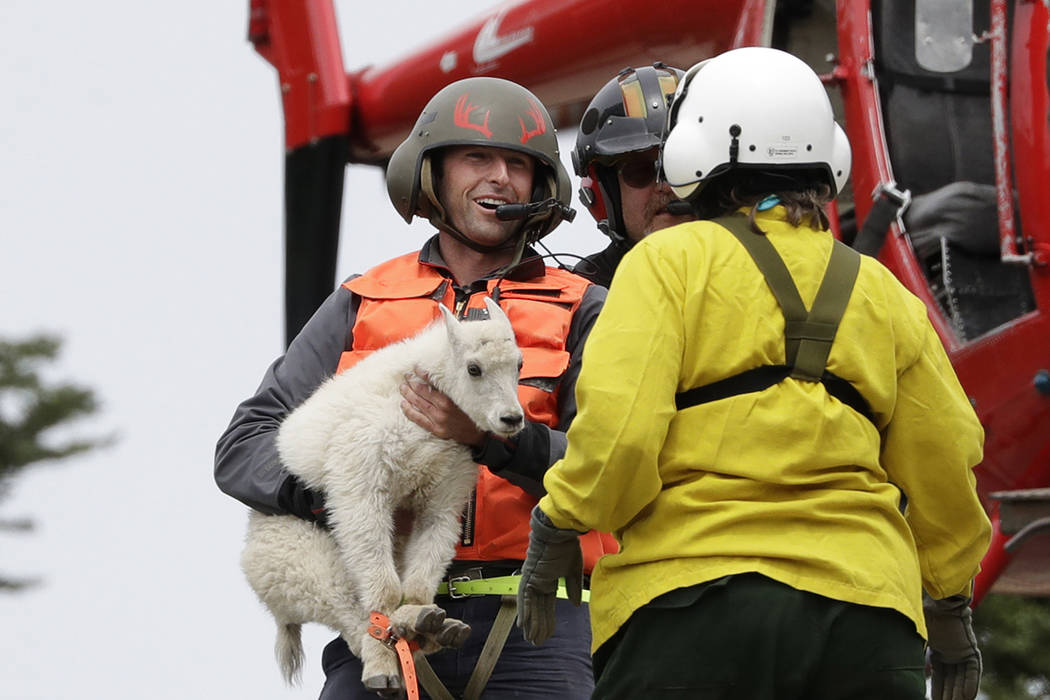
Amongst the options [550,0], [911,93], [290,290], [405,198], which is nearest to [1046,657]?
[911,93]

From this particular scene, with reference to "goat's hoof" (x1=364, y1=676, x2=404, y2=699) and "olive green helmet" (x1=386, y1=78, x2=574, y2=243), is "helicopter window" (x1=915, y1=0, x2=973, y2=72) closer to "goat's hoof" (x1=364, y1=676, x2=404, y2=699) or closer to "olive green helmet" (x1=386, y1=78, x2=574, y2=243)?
"olive green helmet" (x1=386, y1=78, x2=574, y2=243)

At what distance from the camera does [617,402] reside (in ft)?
9.18

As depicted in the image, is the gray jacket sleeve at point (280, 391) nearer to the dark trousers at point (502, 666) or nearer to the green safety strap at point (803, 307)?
the dark trousers at point (502, 666)

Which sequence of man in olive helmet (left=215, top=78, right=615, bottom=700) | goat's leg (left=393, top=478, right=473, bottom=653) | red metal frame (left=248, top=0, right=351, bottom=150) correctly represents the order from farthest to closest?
red metal frame (left=248, top=0, right=351, bottom=150)
man in olive helmet (left=215, top=78, right=615, bottom=700)
goat's leg (left=393, top=478, right=473, bottom=653)

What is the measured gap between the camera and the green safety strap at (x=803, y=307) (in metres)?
2.87

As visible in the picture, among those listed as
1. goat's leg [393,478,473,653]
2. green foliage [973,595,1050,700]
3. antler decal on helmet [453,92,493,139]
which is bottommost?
green foliage [973,595,1050,700]

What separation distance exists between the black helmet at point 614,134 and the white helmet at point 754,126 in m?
1.54

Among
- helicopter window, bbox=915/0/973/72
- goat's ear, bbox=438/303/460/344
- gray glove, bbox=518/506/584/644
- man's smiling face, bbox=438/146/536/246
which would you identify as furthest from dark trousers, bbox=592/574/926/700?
helicopter window, bbox=915/0/973/72

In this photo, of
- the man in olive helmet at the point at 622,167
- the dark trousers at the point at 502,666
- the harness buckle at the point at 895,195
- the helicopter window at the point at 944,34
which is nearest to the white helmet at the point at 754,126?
the dark trousers at the point at 502,666

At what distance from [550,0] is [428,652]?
28.8ft

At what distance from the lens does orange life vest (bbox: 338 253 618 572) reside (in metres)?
3.50

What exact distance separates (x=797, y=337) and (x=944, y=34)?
18.1ft

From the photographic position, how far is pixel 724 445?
2844mm

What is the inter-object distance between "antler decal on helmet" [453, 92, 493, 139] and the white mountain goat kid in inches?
24.2
